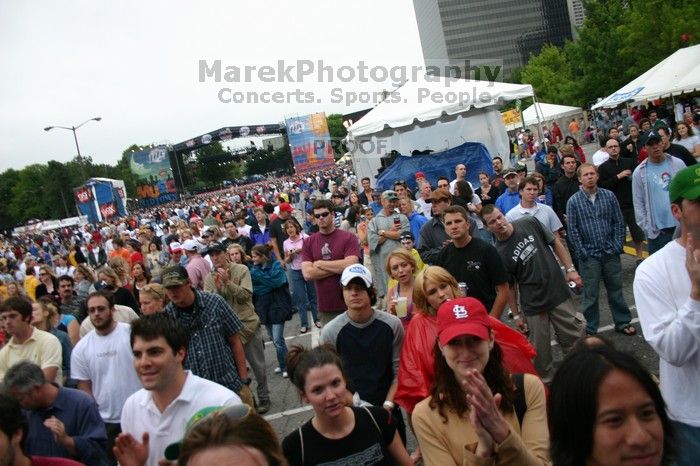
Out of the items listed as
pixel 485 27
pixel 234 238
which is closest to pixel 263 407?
pixel 234 238

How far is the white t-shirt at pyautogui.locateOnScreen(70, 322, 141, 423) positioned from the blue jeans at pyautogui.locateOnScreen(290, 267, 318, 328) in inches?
188

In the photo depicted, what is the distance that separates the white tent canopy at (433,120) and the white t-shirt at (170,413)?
1343 centimetres

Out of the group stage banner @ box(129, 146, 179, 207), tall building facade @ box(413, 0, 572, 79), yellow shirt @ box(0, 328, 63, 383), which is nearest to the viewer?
yellow shirt @ box(0, 328, 63, 383)

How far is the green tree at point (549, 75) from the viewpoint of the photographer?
186 ft

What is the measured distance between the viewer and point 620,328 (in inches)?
251

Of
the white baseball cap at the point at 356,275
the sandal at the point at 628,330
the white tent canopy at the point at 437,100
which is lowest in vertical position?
the sandal at the point at 628,330

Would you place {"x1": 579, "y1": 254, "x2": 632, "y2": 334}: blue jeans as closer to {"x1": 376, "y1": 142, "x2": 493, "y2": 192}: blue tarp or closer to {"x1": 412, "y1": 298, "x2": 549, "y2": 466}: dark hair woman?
{"x1": 412, "y1": 298, "x2": 549, "y2": 466}: dark hair woman

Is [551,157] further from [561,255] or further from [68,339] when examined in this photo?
[68,339]

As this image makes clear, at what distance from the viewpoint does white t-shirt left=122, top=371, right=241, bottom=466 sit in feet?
10.1

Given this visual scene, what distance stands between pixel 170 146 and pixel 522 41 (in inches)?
3518

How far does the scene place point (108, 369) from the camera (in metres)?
4.45

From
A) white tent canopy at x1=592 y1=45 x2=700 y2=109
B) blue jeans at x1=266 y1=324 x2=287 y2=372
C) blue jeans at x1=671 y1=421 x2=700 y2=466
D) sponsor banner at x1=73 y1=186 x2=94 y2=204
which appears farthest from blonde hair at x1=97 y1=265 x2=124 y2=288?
sponsor banner at x1=73 y1=186 x2=94 y2=204

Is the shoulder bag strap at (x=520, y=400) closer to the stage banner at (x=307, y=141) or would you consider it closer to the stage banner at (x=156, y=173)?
the stage banner at (x=307, y=141)

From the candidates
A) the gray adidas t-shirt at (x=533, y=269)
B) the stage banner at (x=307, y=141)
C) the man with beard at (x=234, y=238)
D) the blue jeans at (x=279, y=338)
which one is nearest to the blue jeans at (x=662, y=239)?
the gray adidas t-shirt at (x=533, y=269)
